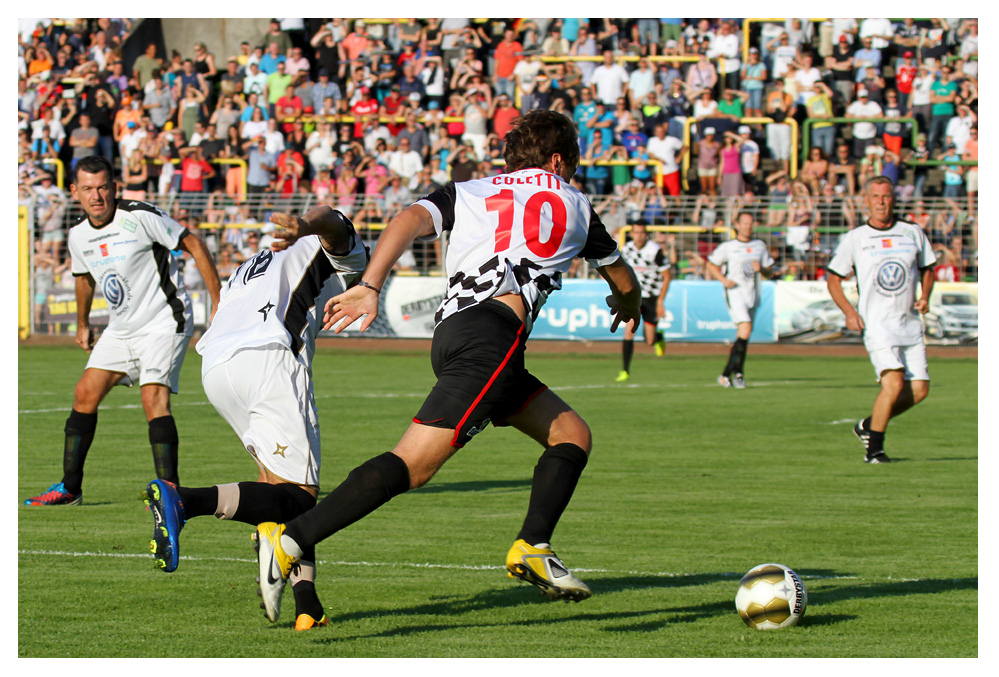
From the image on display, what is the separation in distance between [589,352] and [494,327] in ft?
62.7

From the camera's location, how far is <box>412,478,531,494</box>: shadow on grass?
972 centimetres

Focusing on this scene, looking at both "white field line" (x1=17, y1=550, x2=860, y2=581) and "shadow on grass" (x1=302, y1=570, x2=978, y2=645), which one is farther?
"white field line" (x1=17, y1=550, x2=860, y2=581)

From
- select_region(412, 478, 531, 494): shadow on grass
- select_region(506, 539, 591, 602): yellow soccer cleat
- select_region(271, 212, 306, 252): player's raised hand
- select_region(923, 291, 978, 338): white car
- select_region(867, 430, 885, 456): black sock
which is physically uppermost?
select_region(271, 212, 306, 252): player's raised hand

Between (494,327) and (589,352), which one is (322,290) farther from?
(589,352)

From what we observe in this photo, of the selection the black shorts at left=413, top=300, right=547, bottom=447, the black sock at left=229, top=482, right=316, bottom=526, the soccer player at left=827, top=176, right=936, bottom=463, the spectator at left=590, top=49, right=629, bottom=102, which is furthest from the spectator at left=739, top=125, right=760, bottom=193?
the black shorts at left=413, top=300, right=547, bottom=447

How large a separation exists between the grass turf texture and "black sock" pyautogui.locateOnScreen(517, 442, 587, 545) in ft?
1.41

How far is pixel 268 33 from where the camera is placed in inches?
1272

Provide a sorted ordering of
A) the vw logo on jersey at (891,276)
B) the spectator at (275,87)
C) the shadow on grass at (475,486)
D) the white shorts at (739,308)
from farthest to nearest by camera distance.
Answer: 1. the spectator at (275,87)
2. the white shorts at (739,308)
3. the vw logo on jersey at (891,276)
4. the shadow on grass at (475,486)

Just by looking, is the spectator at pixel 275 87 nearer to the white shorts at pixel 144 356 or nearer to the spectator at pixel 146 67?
the spectator at pixel 146 67

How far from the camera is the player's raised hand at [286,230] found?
526 centimetres

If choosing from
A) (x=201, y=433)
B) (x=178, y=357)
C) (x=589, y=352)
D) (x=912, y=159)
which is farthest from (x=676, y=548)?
(x=912, y=159)

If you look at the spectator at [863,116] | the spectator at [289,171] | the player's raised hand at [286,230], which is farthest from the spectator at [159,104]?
the player's raised hand at [286,230]

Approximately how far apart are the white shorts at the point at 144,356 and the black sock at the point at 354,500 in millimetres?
4179

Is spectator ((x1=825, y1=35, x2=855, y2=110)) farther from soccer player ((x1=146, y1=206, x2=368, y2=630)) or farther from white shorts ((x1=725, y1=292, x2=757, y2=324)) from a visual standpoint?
soccer player ((x1=146, y1=206, x2=368, y2=630))
